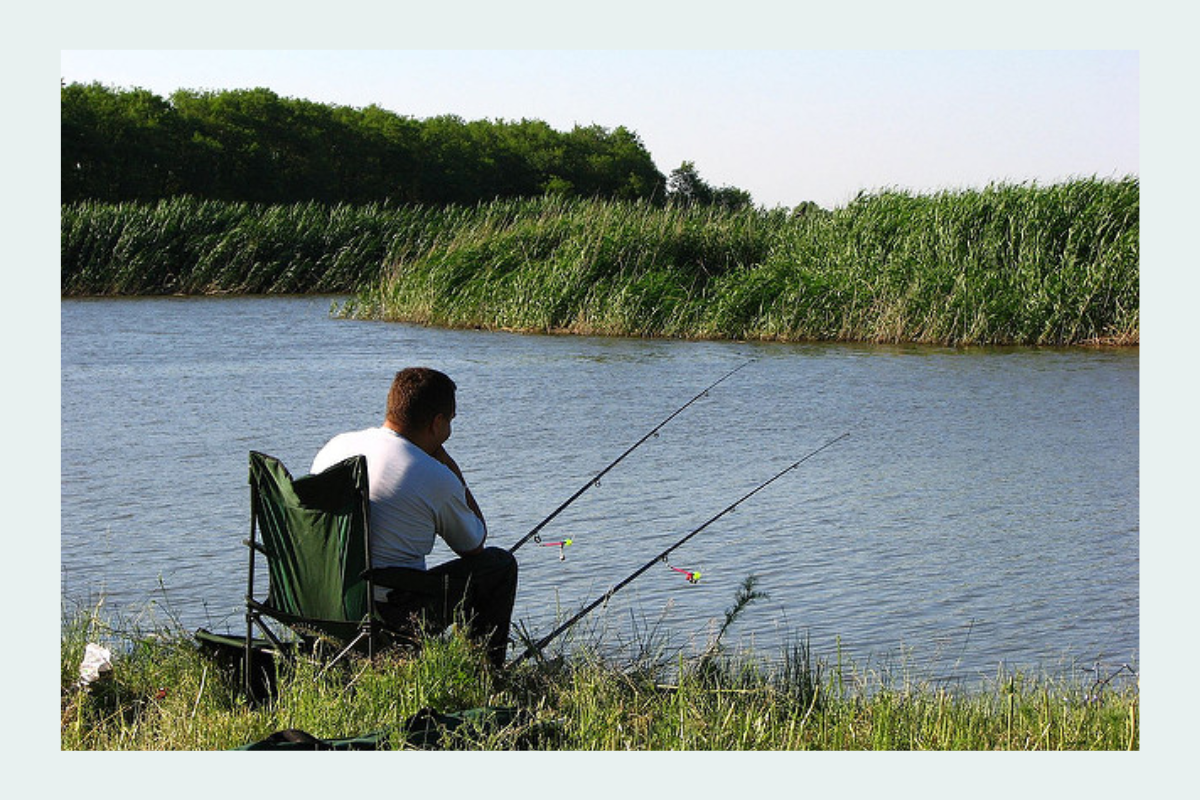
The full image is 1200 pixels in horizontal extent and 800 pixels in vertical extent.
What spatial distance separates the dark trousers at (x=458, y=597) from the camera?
174 inches

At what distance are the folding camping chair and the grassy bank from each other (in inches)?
4.5

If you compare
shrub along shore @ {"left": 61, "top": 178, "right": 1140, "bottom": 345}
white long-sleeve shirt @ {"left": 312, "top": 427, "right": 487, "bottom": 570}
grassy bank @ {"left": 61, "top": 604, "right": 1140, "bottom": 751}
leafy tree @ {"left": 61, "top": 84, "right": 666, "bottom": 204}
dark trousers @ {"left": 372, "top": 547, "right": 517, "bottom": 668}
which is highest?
leafy tree @ {"left": 61, "top": 84, "right": 666, "bottom": 204}

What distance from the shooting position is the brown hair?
14.7ft

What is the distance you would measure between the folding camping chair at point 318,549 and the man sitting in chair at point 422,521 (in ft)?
0.40

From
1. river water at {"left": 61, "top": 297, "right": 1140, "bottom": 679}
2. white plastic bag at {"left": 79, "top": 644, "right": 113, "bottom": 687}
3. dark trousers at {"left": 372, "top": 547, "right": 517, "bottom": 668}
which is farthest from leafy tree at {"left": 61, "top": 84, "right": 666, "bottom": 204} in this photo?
dark trousers at {"left": 372, "top": 547, "right": 517, "bottom": 668}

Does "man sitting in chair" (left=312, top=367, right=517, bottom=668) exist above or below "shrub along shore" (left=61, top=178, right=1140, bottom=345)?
below

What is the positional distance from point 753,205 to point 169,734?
21.5m

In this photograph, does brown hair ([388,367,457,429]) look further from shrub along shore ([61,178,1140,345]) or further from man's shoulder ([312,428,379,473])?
shrub along shore ([61,178,1140,345])

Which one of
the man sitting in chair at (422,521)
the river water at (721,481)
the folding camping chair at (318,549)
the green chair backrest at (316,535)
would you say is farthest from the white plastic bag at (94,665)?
the river water at (721,481)

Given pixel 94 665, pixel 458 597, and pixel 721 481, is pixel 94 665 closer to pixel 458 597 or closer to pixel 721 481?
pixel 458 597

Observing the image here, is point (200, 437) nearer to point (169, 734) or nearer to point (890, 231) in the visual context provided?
point (169, 734)

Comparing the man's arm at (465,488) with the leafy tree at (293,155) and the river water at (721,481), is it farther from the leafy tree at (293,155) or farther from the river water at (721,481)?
the leafy tree at (293,155)

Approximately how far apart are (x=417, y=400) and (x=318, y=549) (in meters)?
0.53

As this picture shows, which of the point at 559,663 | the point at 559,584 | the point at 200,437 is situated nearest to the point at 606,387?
the point at 200,437
